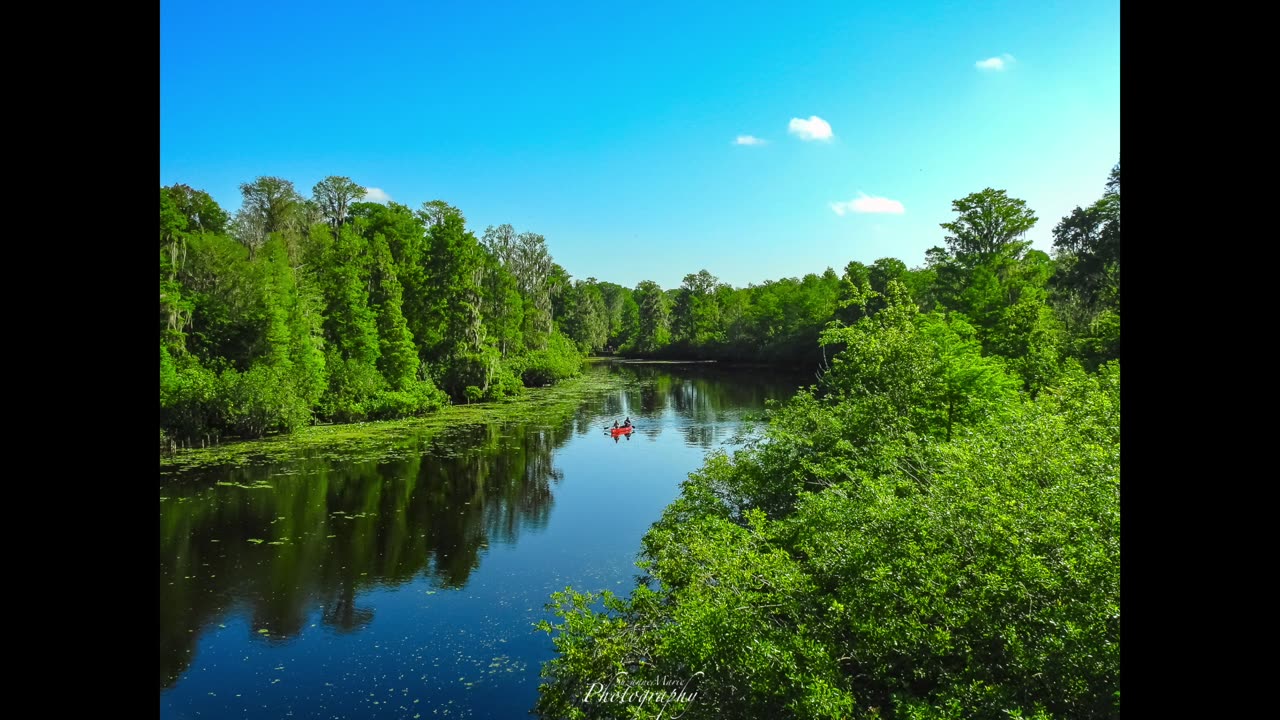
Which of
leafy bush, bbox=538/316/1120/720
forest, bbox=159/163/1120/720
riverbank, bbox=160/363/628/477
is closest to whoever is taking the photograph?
leafy bush, bbox=538/316/1120/720

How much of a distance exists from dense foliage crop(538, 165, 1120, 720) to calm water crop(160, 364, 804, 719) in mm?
2134

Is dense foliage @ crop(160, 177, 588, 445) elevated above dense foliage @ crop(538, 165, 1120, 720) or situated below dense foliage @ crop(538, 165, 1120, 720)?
above

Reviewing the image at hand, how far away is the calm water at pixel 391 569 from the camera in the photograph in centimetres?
1061

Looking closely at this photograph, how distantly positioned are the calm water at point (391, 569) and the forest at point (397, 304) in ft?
18.2

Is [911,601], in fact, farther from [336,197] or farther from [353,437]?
[336,197]

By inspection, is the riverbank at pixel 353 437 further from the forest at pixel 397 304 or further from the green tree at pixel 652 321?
the green tree at pixel 652 321

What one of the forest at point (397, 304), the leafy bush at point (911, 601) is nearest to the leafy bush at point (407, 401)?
the forest at point (397, 304)

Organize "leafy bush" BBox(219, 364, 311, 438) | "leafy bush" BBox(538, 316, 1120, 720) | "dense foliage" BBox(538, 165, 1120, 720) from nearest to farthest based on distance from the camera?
"leafy bush" BBox(538, 316, 1120, 720), "dense foliage" BBox(538, 165, 1120, 720), "leafy bush" BBox(219, 364, 311, 438)

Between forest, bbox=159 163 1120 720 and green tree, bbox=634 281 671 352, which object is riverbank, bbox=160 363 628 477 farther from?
green tree, bbox=634 281 671 352

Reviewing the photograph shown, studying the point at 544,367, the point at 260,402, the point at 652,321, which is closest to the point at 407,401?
the point at 260,402

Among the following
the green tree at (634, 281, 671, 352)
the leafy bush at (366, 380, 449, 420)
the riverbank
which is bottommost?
the riverbank

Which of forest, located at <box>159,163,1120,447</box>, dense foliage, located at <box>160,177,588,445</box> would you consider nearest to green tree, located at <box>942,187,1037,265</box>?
forest, located at <box>159,163,1120,447</box>

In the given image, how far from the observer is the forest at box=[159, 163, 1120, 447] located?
2511 centimetres
